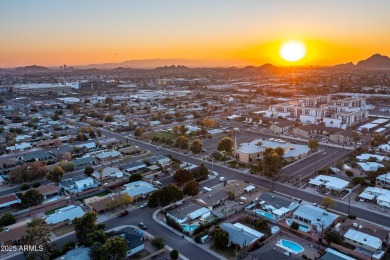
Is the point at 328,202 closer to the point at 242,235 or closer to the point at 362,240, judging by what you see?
the point at 362,240

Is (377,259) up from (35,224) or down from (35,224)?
down

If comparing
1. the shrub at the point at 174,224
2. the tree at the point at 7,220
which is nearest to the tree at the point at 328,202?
the shrub at the point at 174,224

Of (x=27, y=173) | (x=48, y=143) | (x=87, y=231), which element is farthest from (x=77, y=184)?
(x=48, y=143)

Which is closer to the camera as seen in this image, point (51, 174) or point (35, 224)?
point (35, 224)

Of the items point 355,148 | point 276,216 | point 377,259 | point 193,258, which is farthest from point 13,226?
Answer: point 355,148

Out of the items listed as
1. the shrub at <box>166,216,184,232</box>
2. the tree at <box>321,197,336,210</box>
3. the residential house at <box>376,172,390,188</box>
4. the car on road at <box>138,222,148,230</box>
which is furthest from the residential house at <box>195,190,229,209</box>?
the residential house at <box>376,172,390,188</box>

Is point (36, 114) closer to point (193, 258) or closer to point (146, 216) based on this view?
point (146, 216)
